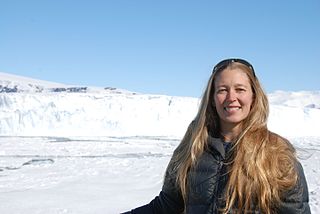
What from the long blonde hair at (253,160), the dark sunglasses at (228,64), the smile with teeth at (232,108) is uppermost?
the dark sunglasses at (228,64)

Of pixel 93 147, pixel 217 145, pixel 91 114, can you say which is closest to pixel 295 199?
pixel 217 145

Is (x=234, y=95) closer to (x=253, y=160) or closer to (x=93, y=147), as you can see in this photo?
(x=253, y=160)

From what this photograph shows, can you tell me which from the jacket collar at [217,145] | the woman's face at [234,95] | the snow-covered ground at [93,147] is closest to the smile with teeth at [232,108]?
the woman's face at [234,95]

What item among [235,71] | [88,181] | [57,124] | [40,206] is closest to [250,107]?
[235,71]

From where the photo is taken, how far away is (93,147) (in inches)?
675

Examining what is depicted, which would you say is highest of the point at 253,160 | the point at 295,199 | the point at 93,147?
the point at 253,160

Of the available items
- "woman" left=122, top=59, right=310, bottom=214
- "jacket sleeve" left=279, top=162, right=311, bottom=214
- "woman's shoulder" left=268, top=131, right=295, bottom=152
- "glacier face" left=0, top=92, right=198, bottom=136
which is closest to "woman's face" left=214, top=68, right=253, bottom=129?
"woman" left=122, top=59, right=310, bottom=214

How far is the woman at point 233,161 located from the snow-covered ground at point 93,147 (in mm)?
404

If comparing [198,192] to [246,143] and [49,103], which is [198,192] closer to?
[246,143]

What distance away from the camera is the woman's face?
132 cm

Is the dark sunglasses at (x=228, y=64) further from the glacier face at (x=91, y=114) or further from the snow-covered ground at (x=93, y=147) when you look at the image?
the glacier face at (x=91, y=114)

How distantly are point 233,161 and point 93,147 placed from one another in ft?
53.5

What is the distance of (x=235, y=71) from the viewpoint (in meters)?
1.32

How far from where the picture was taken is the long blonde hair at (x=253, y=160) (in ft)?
3.83
